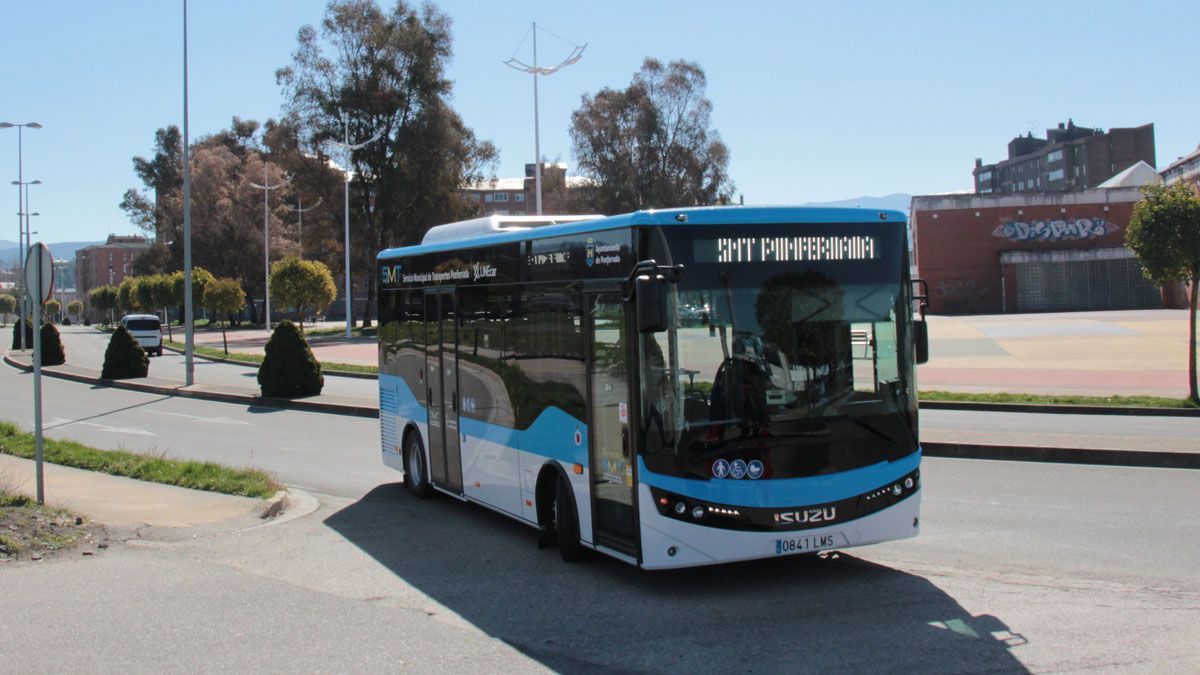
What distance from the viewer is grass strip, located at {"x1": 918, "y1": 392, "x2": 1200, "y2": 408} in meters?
21.0

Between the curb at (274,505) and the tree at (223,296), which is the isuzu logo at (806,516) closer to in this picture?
the curb at (274,505)

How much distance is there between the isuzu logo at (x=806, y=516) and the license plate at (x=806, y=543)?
11 centimetres

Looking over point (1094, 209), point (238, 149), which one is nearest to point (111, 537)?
point (1094, 209)

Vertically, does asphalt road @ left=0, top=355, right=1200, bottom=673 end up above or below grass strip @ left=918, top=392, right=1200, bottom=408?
below

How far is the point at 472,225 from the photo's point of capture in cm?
1125

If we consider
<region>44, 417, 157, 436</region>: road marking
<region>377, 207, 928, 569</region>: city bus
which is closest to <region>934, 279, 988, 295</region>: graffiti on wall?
<region>44, 417, 157, 436</region>: road marking

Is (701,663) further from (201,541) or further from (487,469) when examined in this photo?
(201,541)

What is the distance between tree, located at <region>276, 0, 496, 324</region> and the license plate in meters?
63.9

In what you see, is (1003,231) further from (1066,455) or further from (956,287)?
(1066,455)

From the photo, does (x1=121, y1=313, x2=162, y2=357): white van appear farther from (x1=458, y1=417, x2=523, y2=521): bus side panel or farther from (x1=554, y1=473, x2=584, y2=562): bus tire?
(x1=554, y1=473, x2=584, y2=562): bus tire

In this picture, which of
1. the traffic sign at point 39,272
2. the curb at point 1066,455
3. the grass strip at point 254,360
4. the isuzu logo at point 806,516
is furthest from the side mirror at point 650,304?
the grass strip at point 254,360

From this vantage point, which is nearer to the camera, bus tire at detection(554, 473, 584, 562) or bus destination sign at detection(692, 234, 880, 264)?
bus destination sign at detection(692, 234, 880, 264)

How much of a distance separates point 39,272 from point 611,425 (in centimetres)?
640

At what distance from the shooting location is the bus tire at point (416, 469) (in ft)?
40.5
